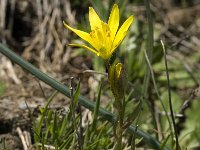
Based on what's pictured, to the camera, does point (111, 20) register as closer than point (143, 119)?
Yes

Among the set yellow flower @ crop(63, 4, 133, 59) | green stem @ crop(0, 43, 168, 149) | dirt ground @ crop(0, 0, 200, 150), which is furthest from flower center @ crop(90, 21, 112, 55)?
dirt ground @ crop(0, 0, 200, 150)

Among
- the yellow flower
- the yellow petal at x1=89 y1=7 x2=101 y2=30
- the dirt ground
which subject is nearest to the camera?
the yellow flower

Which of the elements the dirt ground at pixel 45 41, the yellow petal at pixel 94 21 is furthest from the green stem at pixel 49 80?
the dirt ground at pixel 45 41

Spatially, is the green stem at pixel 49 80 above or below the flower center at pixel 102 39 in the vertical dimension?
below

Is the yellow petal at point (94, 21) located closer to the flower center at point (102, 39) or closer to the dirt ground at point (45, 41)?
the flower center at point (102, 39)

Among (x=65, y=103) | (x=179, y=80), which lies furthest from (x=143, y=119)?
(x=179, y=80)

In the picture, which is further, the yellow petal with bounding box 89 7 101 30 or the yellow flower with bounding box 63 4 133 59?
the yellow petal with bounding box 89 7 101 30

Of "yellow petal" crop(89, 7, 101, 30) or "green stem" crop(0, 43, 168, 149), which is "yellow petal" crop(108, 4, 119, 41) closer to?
"yellow petal" crop(89, 7, 101, 30)

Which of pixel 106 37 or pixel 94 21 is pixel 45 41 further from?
pixel 106 37

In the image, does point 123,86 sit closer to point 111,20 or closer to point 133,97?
point 111,20

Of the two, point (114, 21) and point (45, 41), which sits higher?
point (114, 21)

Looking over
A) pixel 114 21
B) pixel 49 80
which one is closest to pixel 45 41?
pixel 49 80
